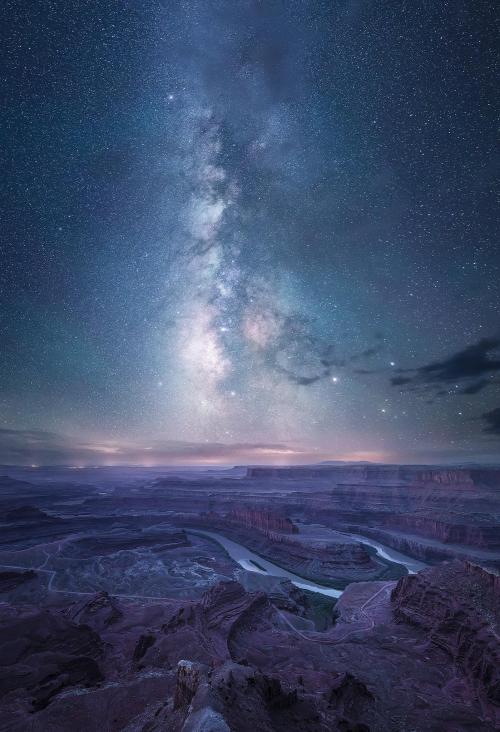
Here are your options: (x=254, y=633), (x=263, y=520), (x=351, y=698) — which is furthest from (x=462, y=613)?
(x=263, y=520)

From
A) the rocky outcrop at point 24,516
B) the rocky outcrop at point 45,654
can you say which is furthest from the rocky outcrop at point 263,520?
the rocky outcrop at point 45,654

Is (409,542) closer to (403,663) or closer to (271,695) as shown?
(403,663)

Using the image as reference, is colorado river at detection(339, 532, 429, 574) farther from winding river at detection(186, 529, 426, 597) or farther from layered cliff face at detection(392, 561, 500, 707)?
layered cliff face at detection(392, 561, 500, 707)

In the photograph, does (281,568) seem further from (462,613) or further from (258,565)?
(462,613)

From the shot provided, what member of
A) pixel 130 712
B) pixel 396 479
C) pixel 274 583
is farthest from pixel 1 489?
pixel 396 479

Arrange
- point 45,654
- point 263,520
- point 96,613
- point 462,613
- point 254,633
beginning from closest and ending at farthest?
point 45,654 → point 462,613 → point 254,633 → point 96,613 → point 263,520
